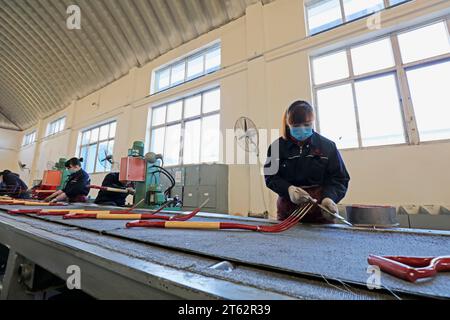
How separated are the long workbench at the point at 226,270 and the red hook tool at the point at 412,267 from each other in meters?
0.01

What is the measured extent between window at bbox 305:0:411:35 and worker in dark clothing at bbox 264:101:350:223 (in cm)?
269

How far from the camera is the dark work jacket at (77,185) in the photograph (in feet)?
8.82

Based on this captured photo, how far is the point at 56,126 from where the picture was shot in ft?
26.4

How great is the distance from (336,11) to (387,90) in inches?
59.0

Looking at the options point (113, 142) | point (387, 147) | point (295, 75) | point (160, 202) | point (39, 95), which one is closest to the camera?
point (160, 202)

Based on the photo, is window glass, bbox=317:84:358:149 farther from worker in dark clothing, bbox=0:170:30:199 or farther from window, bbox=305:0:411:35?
worker in dark clothing, bbox=0:170:30:199

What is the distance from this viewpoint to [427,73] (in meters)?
2.56

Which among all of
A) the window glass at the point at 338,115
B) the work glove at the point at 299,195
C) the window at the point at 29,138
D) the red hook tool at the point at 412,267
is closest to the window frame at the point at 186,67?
the window glass at the point at 338,115

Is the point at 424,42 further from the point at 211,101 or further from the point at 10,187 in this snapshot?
the point at 10,187

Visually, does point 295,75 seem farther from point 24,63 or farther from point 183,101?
point 24,63

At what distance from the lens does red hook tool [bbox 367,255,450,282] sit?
0.35 m

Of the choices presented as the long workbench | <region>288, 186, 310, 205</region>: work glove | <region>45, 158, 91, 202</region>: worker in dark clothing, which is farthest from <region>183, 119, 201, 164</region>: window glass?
the long workbench
